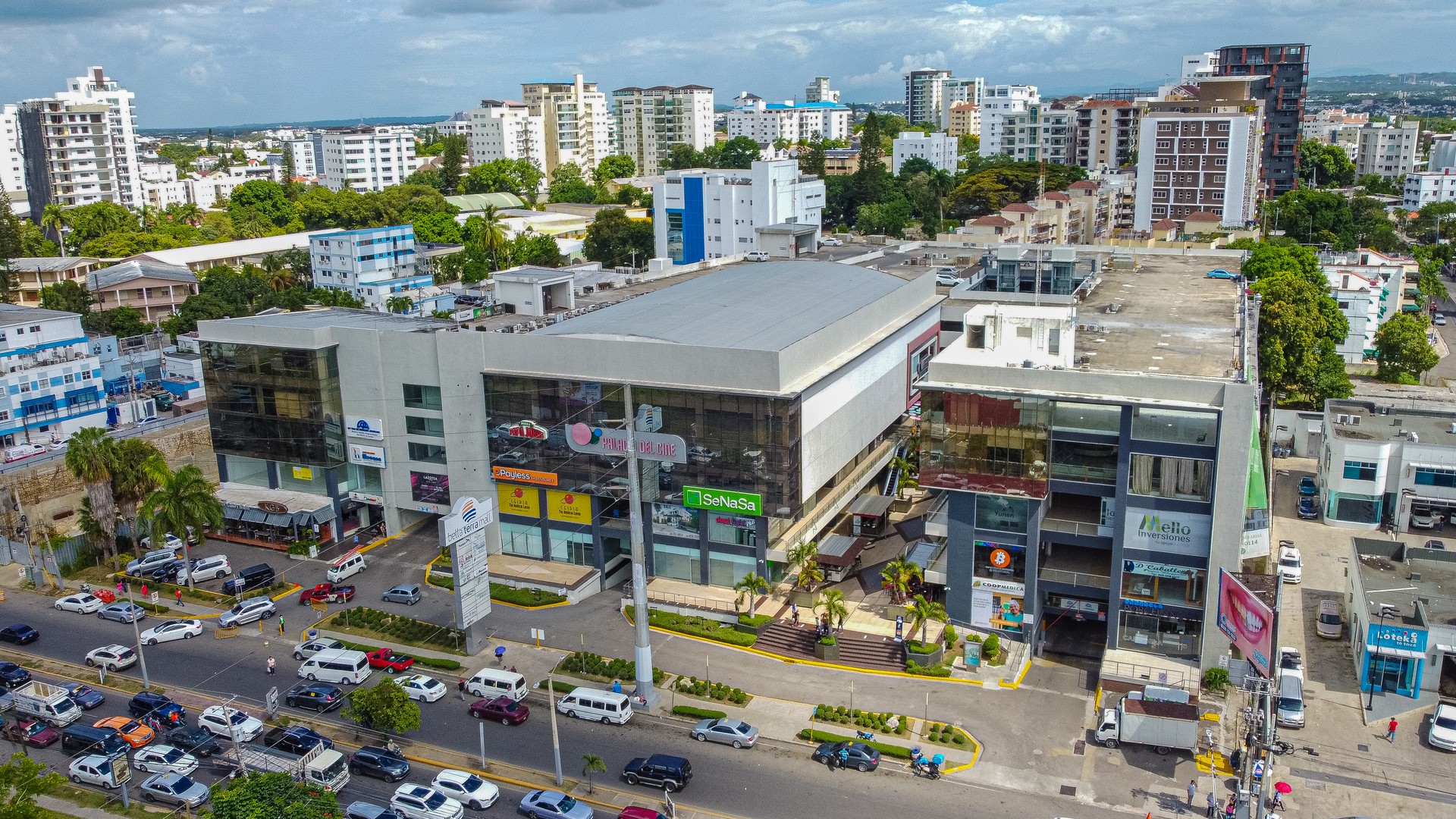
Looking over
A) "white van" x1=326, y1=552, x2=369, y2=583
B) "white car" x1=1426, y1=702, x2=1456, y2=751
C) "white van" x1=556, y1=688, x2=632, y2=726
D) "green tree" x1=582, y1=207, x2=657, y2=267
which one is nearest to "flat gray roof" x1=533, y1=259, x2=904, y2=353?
"white van" x1=326, y1=552, x2=369, y2=583

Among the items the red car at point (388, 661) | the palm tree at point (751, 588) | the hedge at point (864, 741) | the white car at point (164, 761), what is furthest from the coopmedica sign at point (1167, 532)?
the white car at point (164, 761)

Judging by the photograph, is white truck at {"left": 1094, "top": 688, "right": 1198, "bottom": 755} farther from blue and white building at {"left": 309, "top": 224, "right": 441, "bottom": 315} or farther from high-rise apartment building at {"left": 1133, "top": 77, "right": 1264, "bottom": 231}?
high-rise apartment building at {"left": 1133, "top": 77, "right": 1264, "bottom": 231}

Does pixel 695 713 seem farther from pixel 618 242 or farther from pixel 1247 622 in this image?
pixel 618 242

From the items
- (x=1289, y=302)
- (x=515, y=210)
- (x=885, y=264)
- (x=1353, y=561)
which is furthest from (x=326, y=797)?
(x=515, y=210)

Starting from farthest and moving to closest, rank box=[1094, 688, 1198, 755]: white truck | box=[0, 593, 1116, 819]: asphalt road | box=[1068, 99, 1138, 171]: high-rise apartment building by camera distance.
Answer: box=[1068, 99, 1138, 171]: high-rise apartment building → box=[1094, 688, 1198, 755]: white truck → box=[0, 593, 1116, 819]: asphalt road

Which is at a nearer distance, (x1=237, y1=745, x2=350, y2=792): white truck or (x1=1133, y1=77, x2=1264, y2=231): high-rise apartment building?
(x1=237, y1=745, x2=350, y2=792): white truck

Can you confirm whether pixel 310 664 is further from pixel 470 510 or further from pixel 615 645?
pixel 615 645
